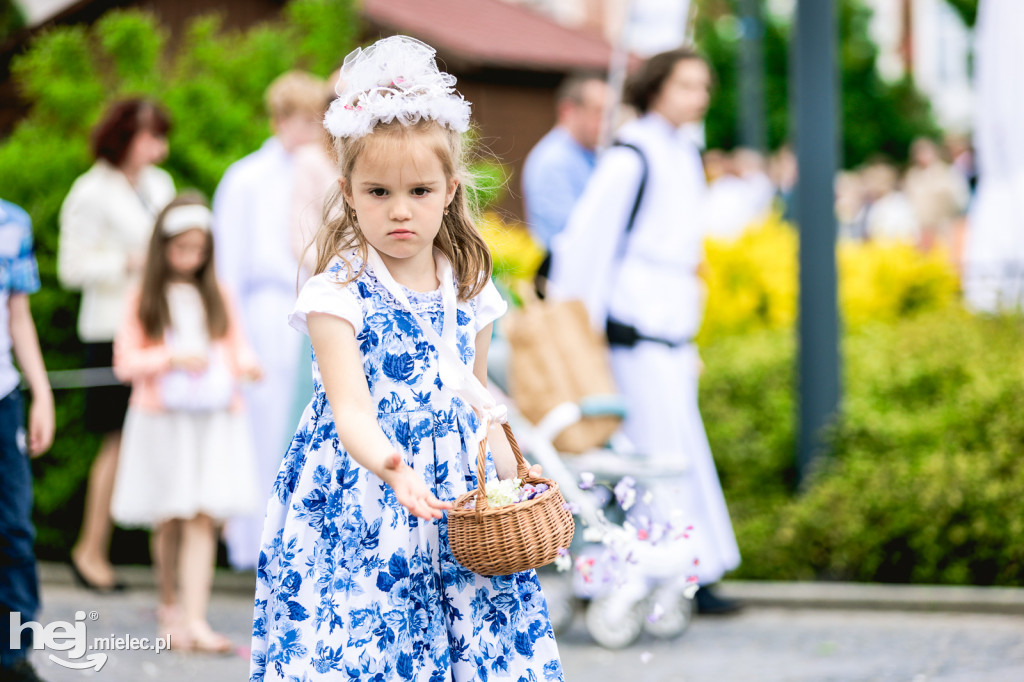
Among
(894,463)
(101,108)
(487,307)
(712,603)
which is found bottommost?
(712,603)

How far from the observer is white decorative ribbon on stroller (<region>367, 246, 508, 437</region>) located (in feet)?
9.41

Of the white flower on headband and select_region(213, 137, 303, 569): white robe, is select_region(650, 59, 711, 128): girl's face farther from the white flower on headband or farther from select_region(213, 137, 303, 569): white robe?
the white flower on headband

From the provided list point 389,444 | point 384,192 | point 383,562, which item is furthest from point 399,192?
point 383,562

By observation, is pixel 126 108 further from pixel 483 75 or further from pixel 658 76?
pixel 483 75

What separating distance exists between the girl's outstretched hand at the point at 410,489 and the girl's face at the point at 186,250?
10.4ft

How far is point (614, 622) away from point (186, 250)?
227 cm

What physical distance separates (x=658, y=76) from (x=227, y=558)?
3455 millimetres

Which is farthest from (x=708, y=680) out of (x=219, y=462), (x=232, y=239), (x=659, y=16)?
(x=659, y=16)

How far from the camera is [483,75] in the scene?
1942cm

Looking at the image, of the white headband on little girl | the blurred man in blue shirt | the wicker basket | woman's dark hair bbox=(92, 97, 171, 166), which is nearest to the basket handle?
the wicker basket

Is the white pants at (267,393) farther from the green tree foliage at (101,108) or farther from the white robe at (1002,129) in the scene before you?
the white robe at (1002,129)

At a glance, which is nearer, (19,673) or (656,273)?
(19,673)

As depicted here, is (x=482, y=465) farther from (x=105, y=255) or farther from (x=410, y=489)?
(x=105, y=255)

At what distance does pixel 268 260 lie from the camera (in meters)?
6.26
